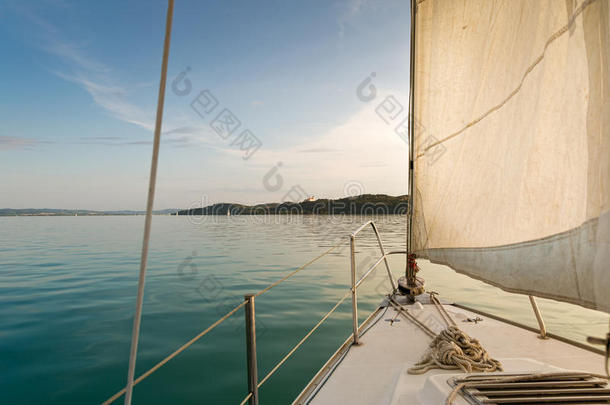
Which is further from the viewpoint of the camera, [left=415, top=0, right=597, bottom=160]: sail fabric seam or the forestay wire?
[left=415, top=0, right=597, bottom=160]: sail fabric seam

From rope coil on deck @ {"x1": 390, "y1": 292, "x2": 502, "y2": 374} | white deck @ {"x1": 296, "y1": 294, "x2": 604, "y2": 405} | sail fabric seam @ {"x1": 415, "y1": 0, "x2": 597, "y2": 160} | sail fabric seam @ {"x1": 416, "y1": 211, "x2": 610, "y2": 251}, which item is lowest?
white deck @ {"x1": 296, "y1": 294, "x2": 604, "y2": 405}

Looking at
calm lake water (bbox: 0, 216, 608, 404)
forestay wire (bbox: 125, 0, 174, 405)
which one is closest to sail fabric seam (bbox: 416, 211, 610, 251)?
forestay wire (bbox: 125, 0, 174, 405)

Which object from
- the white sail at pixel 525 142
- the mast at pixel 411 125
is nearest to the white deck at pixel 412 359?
the white sail at pixel 525 142

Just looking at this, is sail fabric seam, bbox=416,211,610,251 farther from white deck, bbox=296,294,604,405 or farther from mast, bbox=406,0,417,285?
mast, bbox=406,0,417,285

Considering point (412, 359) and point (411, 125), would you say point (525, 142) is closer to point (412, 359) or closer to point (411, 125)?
point (411, 125)

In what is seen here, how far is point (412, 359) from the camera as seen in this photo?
2396 millimetres

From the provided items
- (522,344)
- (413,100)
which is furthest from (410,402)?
(413,100)

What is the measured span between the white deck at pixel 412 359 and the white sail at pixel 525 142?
0.66 meters

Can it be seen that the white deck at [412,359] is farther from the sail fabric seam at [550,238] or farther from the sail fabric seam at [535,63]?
the sail fabric seam at [535,63]

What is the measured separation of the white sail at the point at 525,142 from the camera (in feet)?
3.90

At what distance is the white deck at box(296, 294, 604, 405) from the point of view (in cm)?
180

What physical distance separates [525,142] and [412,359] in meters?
1.68

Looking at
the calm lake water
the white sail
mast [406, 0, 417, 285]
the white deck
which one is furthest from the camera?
the calm lake water

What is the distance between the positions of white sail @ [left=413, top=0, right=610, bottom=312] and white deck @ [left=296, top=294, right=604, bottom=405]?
2.16ft
